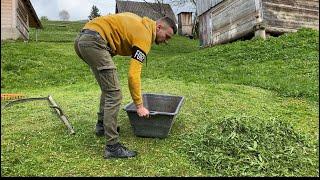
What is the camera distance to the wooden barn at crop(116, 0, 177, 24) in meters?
50.2

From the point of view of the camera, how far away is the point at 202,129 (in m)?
6.02

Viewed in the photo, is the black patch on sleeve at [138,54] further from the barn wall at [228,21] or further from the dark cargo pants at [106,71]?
the barn wall at [228,21]

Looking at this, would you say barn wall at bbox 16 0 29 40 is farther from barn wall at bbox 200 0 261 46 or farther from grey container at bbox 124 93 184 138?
grey container at bbox 124 93 184 138

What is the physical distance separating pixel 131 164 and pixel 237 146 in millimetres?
1279

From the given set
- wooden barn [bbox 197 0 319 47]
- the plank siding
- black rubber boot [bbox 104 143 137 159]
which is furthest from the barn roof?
black rubber boot [bbox 104 143 137 159]

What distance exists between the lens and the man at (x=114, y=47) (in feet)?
15.9

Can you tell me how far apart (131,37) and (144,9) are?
47536 mm

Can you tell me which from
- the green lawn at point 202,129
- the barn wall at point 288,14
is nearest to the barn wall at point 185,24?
the barn wall at point 288,14

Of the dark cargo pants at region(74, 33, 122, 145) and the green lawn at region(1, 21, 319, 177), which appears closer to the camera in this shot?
the green lawn at region(1, 21, 319, 177)

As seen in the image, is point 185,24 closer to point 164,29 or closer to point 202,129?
point 202,129

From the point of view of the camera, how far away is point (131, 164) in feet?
15.9

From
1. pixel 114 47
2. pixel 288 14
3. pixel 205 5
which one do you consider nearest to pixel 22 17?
pixel 205 5

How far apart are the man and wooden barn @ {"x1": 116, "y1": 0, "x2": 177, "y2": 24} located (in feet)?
148

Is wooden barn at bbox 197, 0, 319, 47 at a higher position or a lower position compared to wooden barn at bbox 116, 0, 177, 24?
lower
